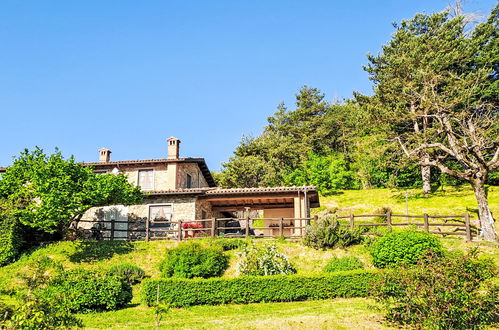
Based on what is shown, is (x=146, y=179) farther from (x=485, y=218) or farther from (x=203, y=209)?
(x=485, y=218)

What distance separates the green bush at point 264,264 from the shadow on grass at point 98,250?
263 inches

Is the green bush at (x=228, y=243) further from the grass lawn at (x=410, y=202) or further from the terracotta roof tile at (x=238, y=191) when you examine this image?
the grass lawn at (x=410, y=202)

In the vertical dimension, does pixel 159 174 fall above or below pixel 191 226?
above

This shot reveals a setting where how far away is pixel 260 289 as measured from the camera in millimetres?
14578

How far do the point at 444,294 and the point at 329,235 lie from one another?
9.98 metres

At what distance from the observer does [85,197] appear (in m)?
19.6

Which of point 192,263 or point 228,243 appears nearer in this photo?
point 192,263

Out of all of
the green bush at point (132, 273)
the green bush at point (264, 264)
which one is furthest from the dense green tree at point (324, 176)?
the green bush at point (132, 273)

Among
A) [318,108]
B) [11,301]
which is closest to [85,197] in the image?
[11,301]

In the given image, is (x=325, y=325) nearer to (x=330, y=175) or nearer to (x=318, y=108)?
(x=330, y=175)

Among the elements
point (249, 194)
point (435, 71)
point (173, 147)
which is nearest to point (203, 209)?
point (249, 194)

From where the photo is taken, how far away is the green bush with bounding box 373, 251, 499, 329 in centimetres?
951

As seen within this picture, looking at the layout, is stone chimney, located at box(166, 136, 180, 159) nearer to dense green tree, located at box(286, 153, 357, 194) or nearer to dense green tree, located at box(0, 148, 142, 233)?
dense green tree, located at box(0, 148, 142, 233)

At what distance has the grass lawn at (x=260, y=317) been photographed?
11.0 metres
